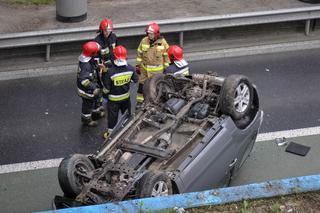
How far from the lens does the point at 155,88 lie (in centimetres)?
789

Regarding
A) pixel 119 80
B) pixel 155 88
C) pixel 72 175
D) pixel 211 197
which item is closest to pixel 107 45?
pixel 119 80

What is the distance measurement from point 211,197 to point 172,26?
6.89 metres

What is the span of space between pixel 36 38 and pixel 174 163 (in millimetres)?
5607

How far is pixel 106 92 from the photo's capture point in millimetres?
9211

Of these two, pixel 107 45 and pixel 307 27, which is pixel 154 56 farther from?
pixel 307 27

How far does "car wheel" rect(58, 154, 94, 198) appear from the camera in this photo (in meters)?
6.38

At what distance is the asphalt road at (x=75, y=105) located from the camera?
361 inches

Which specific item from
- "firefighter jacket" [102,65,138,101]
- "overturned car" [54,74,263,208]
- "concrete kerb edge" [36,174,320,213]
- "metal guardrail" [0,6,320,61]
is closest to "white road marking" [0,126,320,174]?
"firefighter jacket" [102,65,138,101]

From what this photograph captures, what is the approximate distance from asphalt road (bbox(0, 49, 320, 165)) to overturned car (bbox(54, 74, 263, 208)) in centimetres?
182

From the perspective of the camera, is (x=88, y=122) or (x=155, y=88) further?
(x=88, y=122)

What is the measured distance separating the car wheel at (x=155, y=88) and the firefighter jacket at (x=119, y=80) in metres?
0.86

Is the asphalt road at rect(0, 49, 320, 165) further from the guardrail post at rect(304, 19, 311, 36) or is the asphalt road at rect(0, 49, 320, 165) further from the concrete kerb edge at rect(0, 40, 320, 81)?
the guardrail post at rect(304, 19, 311, 36)

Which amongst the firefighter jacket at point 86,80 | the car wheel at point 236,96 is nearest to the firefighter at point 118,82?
the firefighter jacket at point 86,80

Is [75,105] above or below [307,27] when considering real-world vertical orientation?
below
